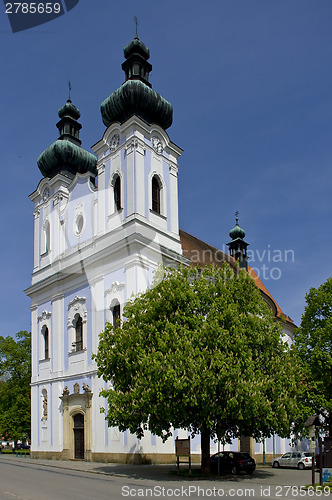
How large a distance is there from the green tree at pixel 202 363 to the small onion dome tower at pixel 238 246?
88.9 ft

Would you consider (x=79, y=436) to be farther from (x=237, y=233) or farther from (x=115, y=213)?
(x=237, y=233)

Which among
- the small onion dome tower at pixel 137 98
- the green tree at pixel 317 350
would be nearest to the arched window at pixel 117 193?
the small onion dome tower at pixel 137 98

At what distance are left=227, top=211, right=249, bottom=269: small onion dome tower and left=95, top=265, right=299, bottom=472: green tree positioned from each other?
27110 mm

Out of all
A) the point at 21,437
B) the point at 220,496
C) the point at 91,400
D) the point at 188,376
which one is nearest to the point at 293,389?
the point at 188,376

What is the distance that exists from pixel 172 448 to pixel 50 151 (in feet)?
65.2

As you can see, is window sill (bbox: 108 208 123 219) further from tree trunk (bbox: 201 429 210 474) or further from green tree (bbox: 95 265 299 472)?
tree trunk (bbox: 201 429 210 474)

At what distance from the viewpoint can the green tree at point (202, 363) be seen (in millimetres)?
17500

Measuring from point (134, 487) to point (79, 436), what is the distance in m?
13.7

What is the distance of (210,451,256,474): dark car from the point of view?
20656 mm

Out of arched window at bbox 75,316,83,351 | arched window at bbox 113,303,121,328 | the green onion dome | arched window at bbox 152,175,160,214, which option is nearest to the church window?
arched window at bbox 152,175,160,214

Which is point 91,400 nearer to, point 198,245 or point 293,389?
point 293,389

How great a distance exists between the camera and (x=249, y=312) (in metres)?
20.6

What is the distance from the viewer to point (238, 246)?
1893 inches

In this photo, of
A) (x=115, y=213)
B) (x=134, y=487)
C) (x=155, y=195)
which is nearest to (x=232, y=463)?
(x=134, y=487)
